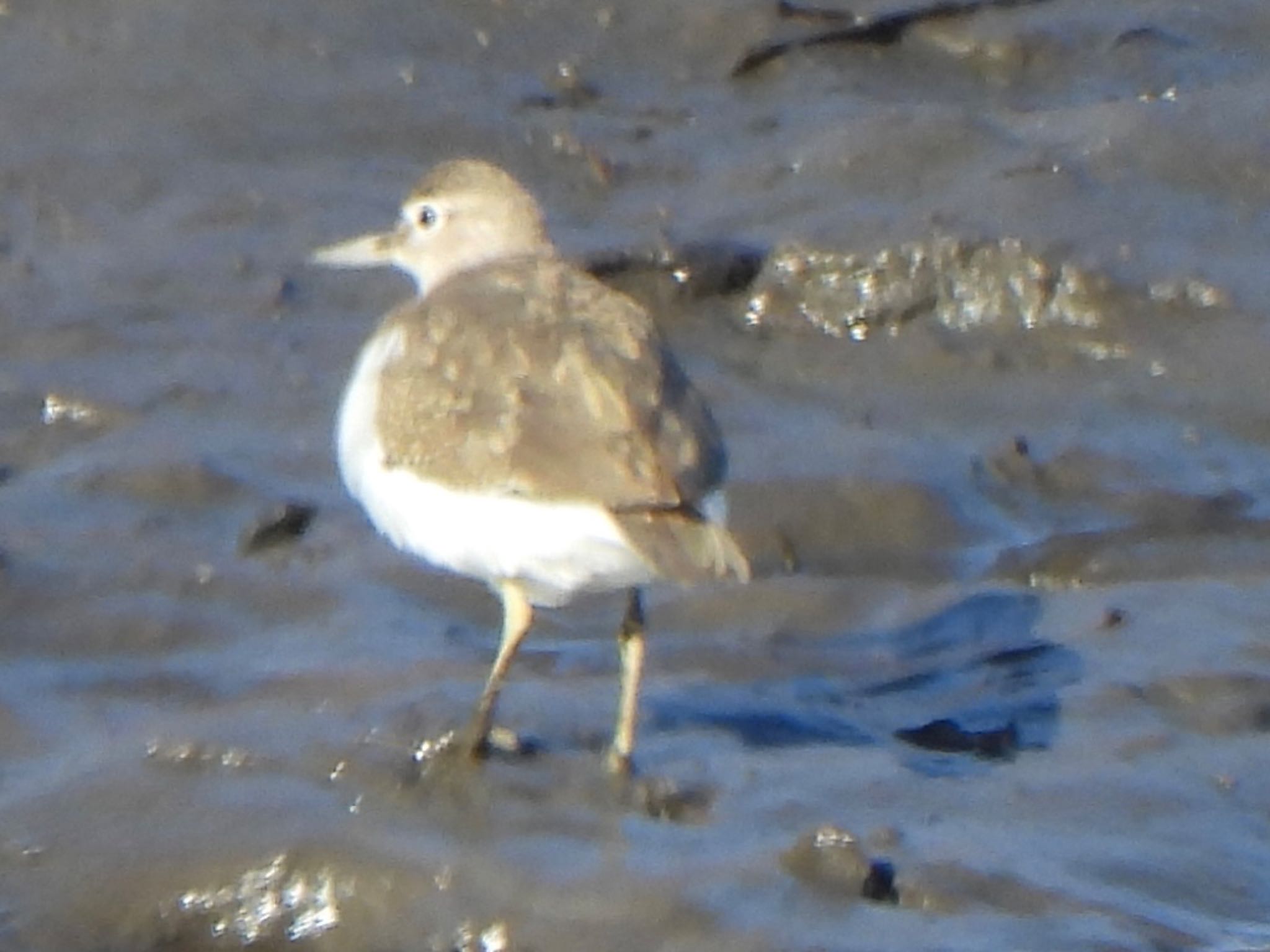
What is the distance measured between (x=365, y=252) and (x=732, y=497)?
1.41 metres

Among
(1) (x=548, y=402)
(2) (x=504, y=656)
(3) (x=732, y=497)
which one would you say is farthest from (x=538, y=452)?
(3) (x=732, y=497)

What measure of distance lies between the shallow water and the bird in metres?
0.50

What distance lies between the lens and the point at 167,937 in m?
6.42

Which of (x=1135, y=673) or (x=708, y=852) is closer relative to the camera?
(x=708, y=852)

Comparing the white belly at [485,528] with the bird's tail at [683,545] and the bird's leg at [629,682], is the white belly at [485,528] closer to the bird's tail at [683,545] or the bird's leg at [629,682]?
the bird's tail at [683,545]

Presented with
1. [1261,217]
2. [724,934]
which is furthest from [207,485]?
[1261,217]

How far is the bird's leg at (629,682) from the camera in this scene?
7.16m

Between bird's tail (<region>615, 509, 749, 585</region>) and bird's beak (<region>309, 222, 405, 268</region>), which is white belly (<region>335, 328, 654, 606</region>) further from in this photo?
bird's beak (<region>309, 222, 405, 268</region>)

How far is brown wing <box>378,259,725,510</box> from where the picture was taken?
6.71 metres

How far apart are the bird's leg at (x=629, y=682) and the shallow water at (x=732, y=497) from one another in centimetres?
13

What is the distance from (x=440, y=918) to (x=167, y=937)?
66cm

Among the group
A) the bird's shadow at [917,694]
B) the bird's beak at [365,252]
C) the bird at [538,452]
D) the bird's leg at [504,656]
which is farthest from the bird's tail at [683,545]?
the bird's beak at [365,252]

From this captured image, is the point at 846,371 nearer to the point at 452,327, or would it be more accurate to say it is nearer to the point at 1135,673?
the point at 1135,673

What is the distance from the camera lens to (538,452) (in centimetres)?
678
